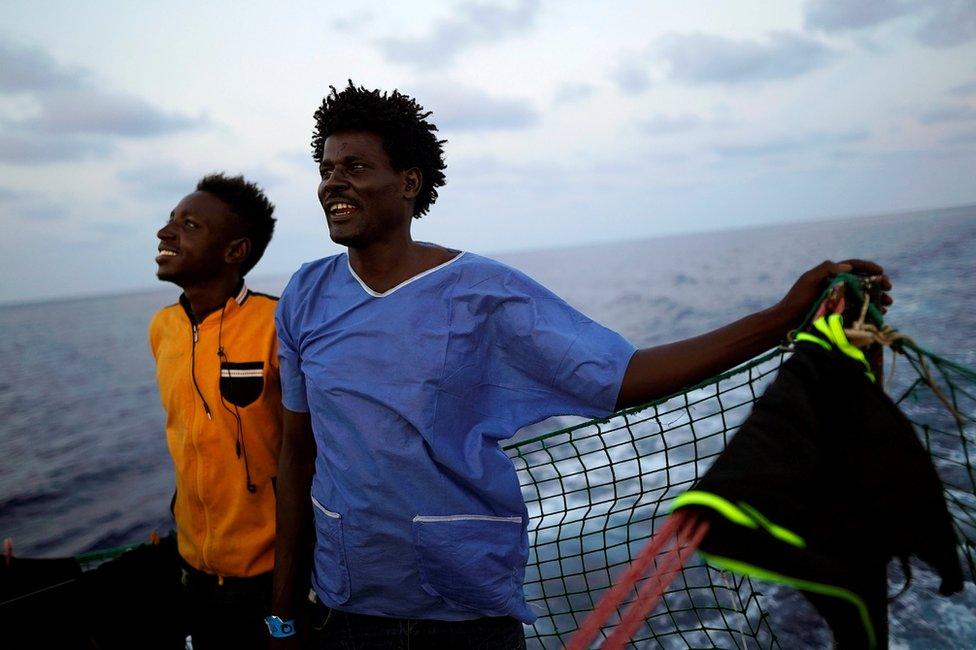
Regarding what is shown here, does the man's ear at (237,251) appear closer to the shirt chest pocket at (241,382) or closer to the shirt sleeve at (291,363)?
the shirt chest pocket at (241,382)

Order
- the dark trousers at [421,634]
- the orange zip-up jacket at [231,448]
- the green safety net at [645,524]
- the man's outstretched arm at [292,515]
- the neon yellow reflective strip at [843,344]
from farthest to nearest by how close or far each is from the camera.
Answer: the green safety net at [645,524] → the orange zip-up jacket at [231,448] → the man's outstretched arm at [292,515] → the dark trousers at [421,634] → the neon yellow reflective strip at [843,344]

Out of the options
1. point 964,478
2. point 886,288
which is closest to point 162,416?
point 964,478

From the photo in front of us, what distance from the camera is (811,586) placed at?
80cm

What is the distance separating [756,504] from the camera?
840 millimetres

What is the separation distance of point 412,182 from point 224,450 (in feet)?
3.03

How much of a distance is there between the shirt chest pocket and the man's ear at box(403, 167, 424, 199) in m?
0.65

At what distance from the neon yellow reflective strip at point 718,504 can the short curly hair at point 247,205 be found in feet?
5.77

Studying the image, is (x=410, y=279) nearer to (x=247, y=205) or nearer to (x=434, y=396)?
(x=434, y=396)

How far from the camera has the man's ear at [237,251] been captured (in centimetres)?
213

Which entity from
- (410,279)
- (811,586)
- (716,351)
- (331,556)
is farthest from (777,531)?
(331,556)

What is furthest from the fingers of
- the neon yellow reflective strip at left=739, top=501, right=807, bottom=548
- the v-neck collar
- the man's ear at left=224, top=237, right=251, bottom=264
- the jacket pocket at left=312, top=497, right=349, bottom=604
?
the man's ear at left=224, top=237, right=251, bottom=264

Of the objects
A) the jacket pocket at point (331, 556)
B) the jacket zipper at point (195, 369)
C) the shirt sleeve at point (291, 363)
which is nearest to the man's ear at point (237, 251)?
the jacket zipper at point (195, 369)

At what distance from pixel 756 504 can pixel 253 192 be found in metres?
1.94

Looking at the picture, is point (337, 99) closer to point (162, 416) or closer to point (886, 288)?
point (886, 288)
